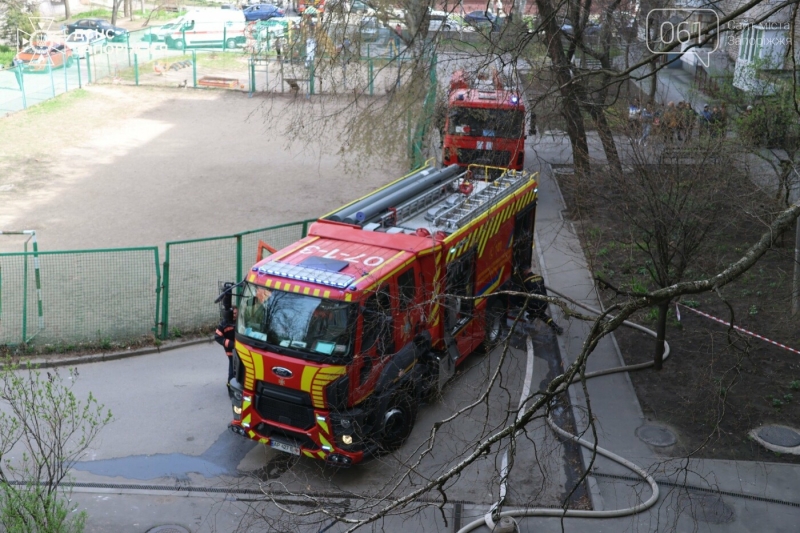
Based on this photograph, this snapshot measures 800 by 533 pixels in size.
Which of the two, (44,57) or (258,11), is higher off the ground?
(258,11)

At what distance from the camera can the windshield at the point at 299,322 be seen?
9.66m

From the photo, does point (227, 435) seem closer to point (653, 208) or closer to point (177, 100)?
point (653, 208)

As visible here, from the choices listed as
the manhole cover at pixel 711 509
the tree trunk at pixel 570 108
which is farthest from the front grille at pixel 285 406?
the tree trunk at pixel 570 108

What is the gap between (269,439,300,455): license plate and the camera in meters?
9.94

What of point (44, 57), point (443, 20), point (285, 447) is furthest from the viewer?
point (44, 57)

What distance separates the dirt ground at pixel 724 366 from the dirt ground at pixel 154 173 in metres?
9.37

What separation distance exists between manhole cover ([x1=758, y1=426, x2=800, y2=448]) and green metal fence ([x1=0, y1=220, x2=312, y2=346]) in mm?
8920

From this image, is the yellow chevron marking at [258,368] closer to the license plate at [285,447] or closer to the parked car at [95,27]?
the license plate at [285,447]

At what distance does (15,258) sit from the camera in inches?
552

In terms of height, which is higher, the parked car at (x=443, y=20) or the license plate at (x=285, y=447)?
the parked car at (x=443, y=20)

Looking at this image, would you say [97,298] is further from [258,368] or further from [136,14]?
[136,14]

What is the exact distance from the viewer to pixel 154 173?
24844 millimetres

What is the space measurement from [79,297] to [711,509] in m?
10.5

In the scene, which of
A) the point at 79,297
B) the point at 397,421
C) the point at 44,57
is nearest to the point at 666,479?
the point at 397,421
